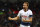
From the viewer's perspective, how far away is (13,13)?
775cm

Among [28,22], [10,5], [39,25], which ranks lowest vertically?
[39,25]

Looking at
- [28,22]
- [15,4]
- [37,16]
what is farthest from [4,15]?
[28,22]

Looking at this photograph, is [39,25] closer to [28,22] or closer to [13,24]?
[13,24]

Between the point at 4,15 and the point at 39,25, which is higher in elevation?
the point at 4,15

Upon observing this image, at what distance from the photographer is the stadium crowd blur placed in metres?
7.67

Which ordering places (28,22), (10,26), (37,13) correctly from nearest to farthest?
(28,22), (10,26), (37,13)

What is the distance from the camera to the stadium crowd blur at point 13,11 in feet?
25.2

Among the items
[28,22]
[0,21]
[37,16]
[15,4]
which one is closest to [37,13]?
[37,16]

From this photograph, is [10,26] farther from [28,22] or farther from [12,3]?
[28,22]

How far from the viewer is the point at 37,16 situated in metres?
8.08

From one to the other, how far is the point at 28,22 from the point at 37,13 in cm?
346

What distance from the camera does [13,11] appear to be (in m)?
7.82

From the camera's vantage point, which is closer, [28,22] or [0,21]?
[28,22]

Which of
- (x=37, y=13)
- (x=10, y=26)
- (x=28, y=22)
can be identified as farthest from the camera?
(x=37, y=13)
